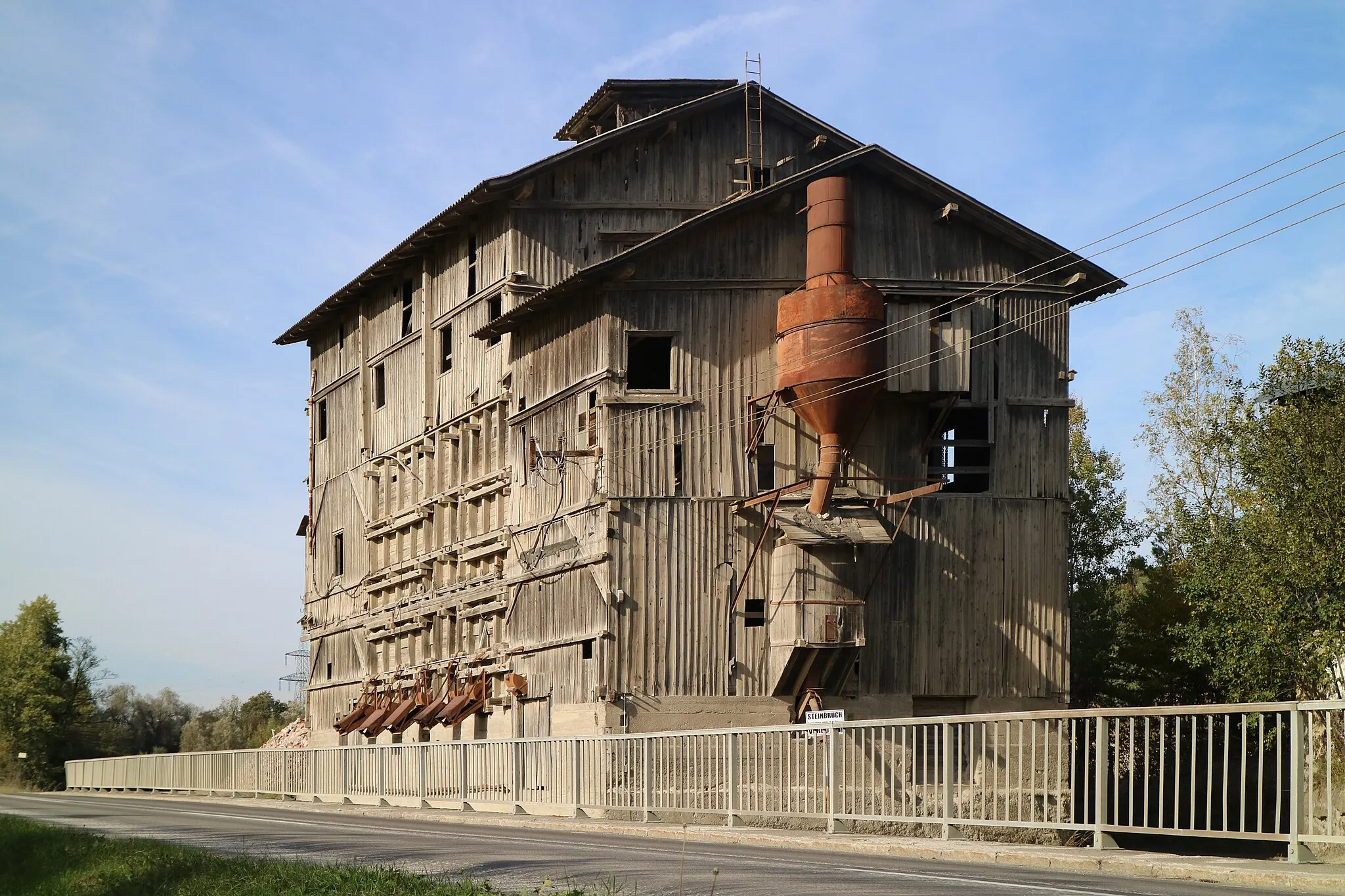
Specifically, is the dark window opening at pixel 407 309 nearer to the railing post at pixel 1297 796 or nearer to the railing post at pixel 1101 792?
the railing post at pixel 1101 792

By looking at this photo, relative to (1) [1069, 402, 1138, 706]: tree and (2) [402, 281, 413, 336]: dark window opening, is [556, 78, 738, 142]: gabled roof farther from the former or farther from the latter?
(1) [1069, 402, 1138, 706]: tree

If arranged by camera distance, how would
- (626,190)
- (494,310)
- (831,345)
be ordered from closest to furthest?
1. (831,345)
2. (626,190)
3. (494,310)

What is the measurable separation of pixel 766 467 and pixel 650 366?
15.6 feet

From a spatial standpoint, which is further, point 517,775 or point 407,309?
point 407,309

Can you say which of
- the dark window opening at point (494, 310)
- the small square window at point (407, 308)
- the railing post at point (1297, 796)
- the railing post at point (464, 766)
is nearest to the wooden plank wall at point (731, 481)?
the dark window opening at point (494, 310)

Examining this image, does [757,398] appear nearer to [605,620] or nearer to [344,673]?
[605,620]

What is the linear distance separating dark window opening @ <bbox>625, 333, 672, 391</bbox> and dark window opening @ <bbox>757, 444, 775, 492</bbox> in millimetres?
3012

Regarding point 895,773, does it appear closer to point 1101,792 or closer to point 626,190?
point 1101,792

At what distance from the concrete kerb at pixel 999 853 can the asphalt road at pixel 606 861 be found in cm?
40

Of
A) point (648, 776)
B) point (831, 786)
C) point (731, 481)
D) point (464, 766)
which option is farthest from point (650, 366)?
point (831, 786)

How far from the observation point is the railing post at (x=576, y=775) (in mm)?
24797

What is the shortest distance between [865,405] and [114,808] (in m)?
16.5

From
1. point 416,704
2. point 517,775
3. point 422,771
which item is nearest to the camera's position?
point 517,775

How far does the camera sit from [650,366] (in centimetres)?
3484
